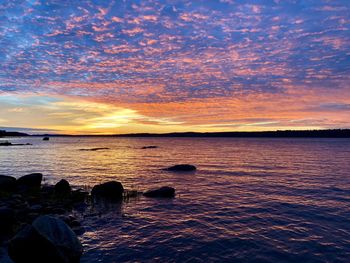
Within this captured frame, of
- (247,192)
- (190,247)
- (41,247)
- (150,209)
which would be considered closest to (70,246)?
(41,247)

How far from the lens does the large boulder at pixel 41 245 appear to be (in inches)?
398

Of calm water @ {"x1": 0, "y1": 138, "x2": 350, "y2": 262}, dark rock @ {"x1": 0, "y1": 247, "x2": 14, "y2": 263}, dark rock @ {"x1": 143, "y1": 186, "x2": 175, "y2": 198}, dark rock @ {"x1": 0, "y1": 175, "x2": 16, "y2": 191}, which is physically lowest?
calm water @ {"x1": 0, "y1": 138, "x2": 350, "y2": 262}

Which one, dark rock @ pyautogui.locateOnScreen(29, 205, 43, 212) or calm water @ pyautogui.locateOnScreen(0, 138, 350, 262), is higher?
dark rock @ pyautogui.locateOnScreen(29, 205, 43, 212)

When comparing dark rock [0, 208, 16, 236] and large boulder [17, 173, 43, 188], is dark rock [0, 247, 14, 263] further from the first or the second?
large boulder [17, 173, 43, 188]

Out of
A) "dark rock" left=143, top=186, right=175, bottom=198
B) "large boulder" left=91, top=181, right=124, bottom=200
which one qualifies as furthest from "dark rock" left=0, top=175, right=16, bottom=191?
"dark rock" left=143, top=186, right=175, bottom=198

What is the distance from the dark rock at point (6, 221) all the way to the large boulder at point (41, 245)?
4063 mm

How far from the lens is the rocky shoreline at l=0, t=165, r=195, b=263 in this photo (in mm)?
10172

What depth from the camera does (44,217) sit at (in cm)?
1117

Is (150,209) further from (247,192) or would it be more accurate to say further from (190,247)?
(247,192)

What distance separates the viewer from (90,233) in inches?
559

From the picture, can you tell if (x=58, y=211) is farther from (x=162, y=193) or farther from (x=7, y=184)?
(x=7, y=184)

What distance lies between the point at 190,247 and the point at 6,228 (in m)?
9.49

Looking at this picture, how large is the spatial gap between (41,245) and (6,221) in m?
5.59

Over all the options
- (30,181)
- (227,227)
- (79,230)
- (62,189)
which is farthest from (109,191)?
(227,227)
